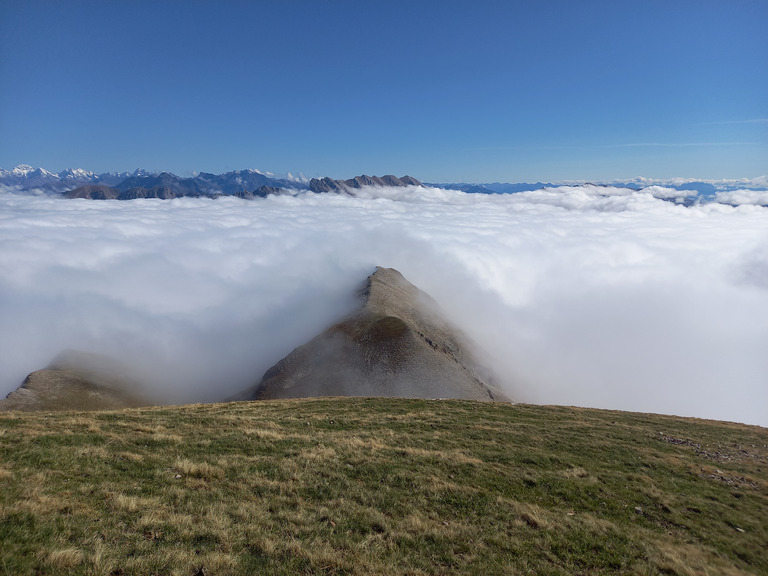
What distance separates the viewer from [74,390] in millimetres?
104188

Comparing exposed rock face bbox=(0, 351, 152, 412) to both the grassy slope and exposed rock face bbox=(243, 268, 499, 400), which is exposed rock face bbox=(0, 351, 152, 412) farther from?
the grassy slope

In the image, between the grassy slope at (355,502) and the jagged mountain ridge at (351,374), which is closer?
the grassy slope at (355,502)

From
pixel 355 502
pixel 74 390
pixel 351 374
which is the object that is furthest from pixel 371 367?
pixel 74 390

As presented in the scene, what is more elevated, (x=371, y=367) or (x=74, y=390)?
(x=371, y=367)

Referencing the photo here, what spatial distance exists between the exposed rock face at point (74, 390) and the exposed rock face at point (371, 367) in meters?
44.3

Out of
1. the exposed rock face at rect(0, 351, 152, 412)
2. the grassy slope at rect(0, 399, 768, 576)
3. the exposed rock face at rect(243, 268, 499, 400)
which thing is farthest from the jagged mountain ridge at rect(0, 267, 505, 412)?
the grassy slope at rect(0, 399, 768, 576)

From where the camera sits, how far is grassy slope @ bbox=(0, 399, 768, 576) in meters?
10.5

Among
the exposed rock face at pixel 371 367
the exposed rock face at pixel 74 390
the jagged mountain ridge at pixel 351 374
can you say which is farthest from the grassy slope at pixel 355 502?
the exposed rock face at pixel 74 390

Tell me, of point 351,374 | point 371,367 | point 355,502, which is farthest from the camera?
point 371,367

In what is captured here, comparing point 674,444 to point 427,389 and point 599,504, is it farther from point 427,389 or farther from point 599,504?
point 427,389

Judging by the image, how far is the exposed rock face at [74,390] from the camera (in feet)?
298

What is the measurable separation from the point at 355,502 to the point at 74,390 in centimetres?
12959

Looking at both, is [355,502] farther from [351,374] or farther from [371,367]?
[371,367]

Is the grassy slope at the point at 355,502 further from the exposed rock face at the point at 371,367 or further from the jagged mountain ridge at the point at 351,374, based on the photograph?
the jagged mountain ridge at the point at 351,374
